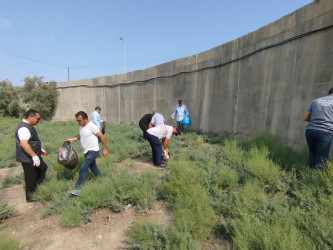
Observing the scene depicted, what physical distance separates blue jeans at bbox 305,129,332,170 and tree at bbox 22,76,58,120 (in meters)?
19.7

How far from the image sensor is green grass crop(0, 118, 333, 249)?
238 cm

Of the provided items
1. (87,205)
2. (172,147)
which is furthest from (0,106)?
(87,205)

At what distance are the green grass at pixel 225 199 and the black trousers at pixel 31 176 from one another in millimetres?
167

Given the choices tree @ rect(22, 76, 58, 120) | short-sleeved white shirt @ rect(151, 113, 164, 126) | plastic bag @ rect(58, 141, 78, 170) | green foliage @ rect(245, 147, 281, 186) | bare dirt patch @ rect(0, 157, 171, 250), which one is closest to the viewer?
bare dirt patch @ rect(0, 157, 171, 250)

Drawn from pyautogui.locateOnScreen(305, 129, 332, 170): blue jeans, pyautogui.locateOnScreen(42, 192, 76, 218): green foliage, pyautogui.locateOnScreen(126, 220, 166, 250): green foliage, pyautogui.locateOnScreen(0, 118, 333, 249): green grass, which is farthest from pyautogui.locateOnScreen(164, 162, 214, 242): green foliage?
pyautogui.locateOnScreen(305, 129, 332, 170): blue jeans

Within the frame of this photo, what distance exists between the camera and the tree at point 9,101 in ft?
63.3

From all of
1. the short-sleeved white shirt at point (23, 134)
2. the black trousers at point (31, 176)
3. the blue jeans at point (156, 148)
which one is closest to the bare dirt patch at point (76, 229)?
the black trousers at point (31, 176)

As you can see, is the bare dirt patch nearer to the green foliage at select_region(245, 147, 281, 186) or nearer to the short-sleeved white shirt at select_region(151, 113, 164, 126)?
the green foliage at select_region(245, 147, 281, 186)

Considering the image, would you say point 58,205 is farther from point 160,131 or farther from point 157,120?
A: point 157,120

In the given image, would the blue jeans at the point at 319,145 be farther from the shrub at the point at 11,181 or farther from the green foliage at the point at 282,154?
the shrub at the point at 11,181

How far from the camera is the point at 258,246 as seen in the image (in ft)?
7.29

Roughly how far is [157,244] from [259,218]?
4.18ft

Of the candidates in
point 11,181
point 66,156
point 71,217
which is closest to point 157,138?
point 66,156

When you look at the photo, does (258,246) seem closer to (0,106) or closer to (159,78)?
(159,78)
